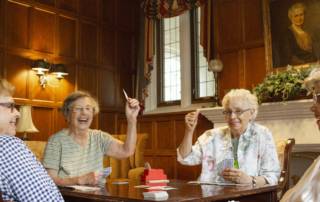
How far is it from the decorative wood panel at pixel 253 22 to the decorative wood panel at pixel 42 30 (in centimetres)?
278

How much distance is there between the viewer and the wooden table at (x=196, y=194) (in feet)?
6.20

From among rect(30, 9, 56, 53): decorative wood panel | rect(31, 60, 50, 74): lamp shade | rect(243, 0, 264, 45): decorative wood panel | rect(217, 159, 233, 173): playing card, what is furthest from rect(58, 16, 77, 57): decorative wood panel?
rect(217, 159, 233, 173): playing card

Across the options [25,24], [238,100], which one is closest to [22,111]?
[25,24]

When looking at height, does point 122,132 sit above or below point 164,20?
below

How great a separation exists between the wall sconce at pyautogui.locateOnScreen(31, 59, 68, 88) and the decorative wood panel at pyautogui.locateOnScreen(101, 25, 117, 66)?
3.20 feet

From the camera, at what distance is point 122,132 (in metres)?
6.84

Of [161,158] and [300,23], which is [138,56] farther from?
[300,23]

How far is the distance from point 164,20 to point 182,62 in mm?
961

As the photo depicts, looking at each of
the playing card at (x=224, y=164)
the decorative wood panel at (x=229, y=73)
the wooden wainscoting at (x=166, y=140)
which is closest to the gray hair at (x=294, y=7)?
the decorative wood panel at (x=229, y=73)

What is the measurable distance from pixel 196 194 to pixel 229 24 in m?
4.06

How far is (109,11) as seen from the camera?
693cm

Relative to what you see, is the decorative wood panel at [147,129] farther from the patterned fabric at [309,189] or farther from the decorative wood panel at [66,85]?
the patterned fabric at [309,189]

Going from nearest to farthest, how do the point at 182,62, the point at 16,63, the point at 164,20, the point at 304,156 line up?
the point at 304,156, the point at 16,63, the point at 182,62, the point at 164,20

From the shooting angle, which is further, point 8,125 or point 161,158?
point 161,158
